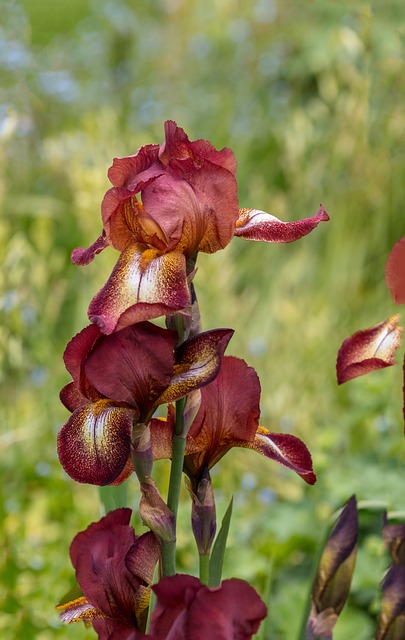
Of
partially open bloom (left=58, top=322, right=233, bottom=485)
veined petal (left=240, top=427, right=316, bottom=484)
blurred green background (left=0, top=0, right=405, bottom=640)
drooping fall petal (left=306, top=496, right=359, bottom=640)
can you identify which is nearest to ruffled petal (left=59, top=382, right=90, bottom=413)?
partially open bloom (left=58, top=322, right=233, bottom=485)

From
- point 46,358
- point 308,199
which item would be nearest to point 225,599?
point 46,358

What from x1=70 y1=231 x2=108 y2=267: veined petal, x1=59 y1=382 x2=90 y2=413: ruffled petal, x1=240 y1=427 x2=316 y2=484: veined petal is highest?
x1=70 y1=231 x2=108 y2=267: veined petal

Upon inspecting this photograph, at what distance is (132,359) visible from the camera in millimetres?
762

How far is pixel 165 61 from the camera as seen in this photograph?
209 inches

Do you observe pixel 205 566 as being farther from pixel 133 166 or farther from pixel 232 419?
pixel 133 166

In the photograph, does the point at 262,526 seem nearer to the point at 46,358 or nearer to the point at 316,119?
the point at 46,358

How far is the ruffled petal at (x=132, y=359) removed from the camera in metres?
0.76

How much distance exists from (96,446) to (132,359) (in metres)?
0.08

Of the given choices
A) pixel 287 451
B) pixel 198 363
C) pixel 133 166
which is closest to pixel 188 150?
pixel 133 166

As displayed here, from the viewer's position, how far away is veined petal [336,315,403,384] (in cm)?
86

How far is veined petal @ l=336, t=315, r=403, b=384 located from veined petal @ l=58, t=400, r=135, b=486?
219 millimetres

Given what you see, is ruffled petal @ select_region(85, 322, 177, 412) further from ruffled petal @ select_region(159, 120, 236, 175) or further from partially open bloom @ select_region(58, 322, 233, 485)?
ruffled petal @ select_region(159, 120, 236, 175)

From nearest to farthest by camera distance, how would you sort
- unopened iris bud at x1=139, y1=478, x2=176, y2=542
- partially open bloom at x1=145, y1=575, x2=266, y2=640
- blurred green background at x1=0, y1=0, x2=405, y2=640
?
partially open bloom at x1=145, y1=575, x2=266, y2=640 → unopened iris bud at x1=139, y1=478, x2=176, y2=542 → blurred green background at x1=0, y1=0, x2=405, y2=640

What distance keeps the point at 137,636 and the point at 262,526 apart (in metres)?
1.45
